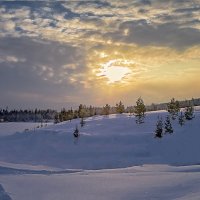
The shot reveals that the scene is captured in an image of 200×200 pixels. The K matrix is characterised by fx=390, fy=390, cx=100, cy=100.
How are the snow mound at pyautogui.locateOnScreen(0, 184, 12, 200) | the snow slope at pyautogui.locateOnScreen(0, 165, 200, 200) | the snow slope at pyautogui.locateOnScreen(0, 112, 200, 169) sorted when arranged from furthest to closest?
1. the snow slope at pyautogui.locateOnScreen(0, 112, 200, 169)
2. the snow mound at pyautogui.locateOnScreen(0, 184, 12, 200)
3. the snow slope at pyautogui.locateOnScreen(0, 165, 200, 200)

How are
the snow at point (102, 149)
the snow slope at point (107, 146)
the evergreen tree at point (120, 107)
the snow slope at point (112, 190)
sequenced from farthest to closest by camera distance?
the evergreen tree at point (120, 107)
the snow slope at point (107, 146)
the snow at point (102, 149)
the snow slope at point (112, 190)

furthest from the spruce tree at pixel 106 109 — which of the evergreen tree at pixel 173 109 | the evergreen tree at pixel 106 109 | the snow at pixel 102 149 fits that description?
the evergreen tree at pixel 173 109

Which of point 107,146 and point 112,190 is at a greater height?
point 112,190

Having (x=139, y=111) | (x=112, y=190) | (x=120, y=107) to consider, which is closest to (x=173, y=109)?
(x=139, y=111)

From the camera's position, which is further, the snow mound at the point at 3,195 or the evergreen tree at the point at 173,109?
the evergreen tree at the point at 173,109

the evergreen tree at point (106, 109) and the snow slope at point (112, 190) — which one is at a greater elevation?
the evergreen tree at point (106, 109)

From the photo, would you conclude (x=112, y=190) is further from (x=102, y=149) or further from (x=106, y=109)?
(x=106, y=109)

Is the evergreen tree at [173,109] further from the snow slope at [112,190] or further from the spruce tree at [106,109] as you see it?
the snow slope at [112,190]

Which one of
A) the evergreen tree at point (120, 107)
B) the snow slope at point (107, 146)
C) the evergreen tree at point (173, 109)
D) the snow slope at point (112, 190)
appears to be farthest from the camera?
the evergreen tree at point (120, 107)

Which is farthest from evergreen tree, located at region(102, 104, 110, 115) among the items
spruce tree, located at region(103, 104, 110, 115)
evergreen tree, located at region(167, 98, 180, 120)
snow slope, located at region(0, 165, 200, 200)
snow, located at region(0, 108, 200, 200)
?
snow slope, located at region(0, 165, 200, 200)

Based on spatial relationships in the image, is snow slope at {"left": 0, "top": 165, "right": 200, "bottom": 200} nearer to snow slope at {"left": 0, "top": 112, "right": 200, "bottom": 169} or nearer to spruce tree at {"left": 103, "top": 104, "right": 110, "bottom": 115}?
snow slope at {"left": 0, "top": 112, "right": 200, "bottom": 169}

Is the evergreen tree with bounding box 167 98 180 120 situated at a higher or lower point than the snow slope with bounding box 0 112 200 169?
higher

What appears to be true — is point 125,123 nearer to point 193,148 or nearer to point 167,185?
point 193,148

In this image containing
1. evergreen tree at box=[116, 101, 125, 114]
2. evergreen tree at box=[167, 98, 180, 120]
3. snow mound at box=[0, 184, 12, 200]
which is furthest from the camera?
evergreen tree at box=[116, 101, 125, 114]
